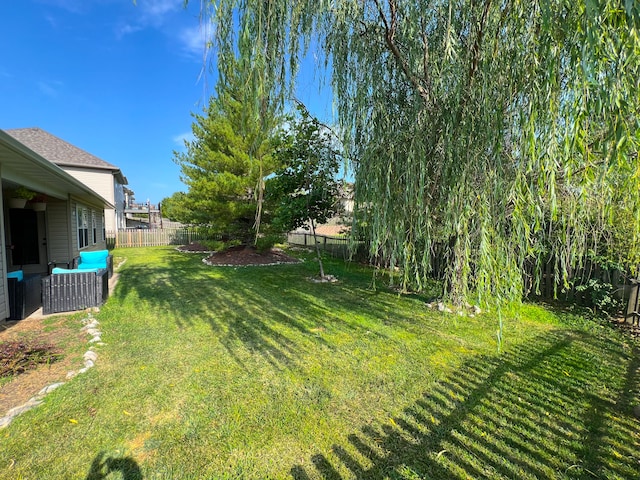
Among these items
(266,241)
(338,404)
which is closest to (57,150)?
(266,241)

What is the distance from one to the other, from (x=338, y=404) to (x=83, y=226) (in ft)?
38.0

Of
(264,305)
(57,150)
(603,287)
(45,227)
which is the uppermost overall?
(57,150)

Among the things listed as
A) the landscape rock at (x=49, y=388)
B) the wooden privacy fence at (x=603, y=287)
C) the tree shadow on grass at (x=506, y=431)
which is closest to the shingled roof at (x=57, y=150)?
the landscape rock at (x=49, y=388)

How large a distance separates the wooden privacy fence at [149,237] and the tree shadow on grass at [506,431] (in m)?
17.4

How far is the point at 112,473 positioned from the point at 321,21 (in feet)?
12.4

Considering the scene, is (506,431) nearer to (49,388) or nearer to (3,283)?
(49,388)

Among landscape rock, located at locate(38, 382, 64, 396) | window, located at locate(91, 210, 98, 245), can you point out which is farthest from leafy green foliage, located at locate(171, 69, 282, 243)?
landscape rock, located at locate(38, 382, 64, 396)

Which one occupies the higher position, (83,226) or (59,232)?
(83,226)

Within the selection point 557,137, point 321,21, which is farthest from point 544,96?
point 321,21

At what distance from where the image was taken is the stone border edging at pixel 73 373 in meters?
2.43

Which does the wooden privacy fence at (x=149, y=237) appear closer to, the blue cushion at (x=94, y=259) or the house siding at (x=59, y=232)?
the house siding at (x=59, y=232)

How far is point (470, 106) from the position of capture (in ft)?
→ 7.77

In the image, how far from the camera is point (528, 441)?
2.27m

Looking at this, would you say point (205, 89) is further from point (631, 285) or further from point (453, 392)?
point (631, 285)
